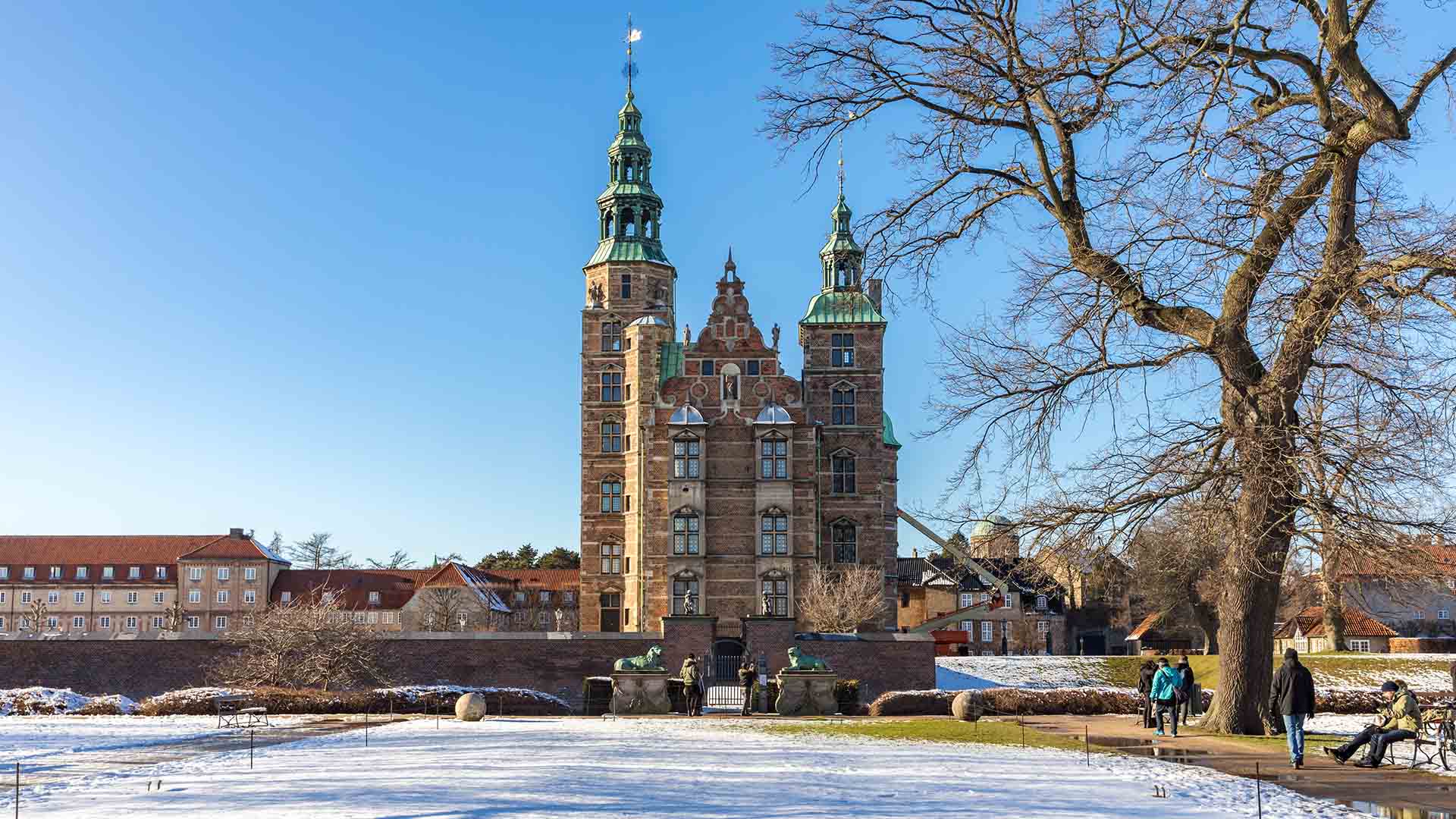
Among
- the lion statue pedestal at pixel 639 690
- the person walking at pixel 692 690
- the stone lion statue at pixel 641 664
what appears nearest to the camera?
the person walking at pixel 692 690

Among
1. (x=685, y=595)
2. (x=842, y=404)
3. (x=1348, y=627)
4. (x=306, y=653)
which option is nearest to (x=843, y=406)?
(x=842, y=404)

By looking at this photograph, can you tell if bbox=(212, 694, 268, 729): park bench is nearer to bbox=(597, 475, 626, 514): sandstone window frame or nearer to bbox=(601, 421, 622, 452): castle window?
bbox=(597, 475, 626, 514): sandstone window frame

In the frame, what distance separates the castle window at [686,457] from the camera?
55.3 meters

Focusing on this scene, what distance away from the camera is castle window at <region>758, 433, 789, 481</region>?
55438mm

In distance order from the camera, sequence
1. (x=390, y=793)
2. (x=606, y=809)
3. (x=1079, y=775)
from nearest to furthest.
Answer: (x=606, y=809)
(x=390, y=793)
(x=1079, y=775)

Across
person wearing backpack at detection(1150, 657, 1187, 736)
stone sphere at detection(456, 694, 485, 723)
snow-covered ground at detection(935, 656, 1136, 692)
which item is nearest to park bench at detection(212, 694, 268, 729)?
stone sphere at detection(456, 694, 485, 723)

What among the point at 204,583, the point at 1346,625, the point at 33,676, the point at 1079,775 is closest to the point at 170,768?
the point at 1079,775

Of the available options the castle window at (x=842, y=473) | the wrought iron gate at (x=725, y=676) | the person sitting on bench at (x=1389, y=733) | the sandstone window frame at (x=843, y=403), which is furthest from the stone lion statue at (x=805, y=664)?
the sandstone window frame at (x=843, y=403)

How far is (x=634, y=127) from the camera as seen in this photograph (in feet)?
208

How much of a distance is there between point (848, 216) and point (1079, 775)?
4936 centimetres

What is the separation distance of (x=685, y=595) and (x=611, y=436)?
851cm

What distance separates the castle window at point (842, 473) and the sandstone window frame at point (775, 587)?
492cm

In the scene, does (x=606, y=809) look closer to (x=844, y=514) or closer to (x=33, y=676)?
(x=33, y=676)

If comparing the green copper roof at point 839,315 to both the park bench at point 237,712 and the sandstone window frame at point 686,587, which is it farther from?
the park bench at point 237,712
